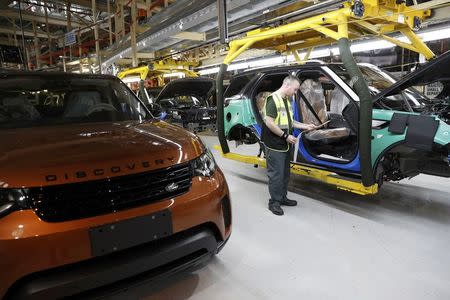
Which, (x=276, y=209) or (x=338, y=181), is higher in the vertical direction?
(x=338, y=181)

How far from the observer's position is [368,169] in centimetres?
303

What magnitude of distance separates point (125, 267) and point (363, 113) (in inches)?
95.2

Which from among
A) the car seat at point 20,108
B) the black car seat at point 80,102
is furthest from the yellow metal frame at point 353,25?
the car seat at point 20,108

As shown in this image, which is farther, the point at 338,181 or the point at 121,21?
the point at 121,21

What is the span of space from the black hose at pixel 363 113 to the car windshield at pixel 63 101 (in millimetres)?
1921

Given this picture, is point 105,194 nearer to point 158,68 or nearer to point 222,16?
point 222,16

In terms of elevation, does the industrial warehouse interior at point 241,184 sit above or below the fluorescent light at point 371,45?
below

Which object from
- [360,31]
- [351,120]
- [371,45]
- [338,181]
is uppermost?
[371,45]

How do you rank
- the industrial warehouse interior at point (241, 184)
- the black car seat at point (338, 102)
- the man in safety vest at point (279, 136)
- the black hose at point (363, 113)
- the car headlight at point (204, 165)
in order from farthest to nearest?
the black car seat at point (338, 102)
the man in safety vest at point (279, 136)
the black hose at point (363, 113)
the car headlight at point (204, 165)
the industrial warehouse interior at point (241, 184)

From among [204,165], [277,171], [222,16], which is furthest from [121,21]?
[204,165]

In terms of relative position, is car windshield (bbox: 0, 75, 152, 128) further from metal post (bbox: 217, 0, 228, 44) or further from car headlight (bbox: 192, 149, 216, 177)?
metal post (bbox: 217, 0, 228, 44)

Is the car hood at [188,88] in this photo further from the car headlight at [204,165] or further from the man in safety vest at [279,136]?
the car headlight at [204,165]

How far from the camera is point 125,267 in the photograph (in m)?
1.53

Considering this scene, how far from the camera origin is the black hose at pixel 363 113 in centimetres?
291
